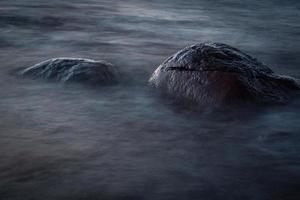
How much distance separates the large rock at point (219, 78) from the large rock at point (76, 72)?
834mm

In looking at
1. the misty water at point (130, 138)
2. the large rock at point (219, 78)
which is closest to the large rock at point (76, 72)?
the misty water at point (130, 138)

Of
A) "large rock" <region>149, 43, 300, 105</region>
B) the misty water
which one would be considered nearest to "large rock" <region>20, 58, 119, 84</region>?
the misty water

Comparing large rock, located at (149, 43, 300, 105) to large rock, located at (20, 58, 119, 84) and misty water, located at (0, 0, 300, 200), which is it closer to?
misty water, located at (0, 0, 300, 200)

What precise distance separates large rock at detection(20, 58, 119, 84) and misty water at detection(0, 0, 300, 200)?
0.15 meters

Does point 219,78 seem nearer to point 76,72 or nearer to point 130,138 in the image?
point 130,138

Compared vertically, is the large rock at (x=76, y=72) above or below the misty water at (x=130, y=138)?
above

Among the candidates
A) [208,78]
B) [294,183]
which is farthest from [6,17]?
[294,183]

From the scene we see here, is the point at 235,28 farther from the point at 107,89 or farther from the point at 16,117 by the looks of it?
the point at 16,117

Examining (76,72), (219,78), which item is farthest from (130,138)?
(76,72)

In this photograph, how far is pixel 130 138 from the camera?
442 cm

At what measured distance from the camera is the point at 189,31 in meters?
10.1

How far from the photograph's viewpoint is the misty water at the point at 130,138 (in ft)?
11.4

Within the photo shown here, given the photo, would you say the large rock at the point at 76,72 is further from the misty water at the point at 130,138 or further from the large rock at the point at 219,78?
the large rock at the point at 219,78

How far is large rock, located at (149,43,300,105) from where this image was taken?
518 centimetres
